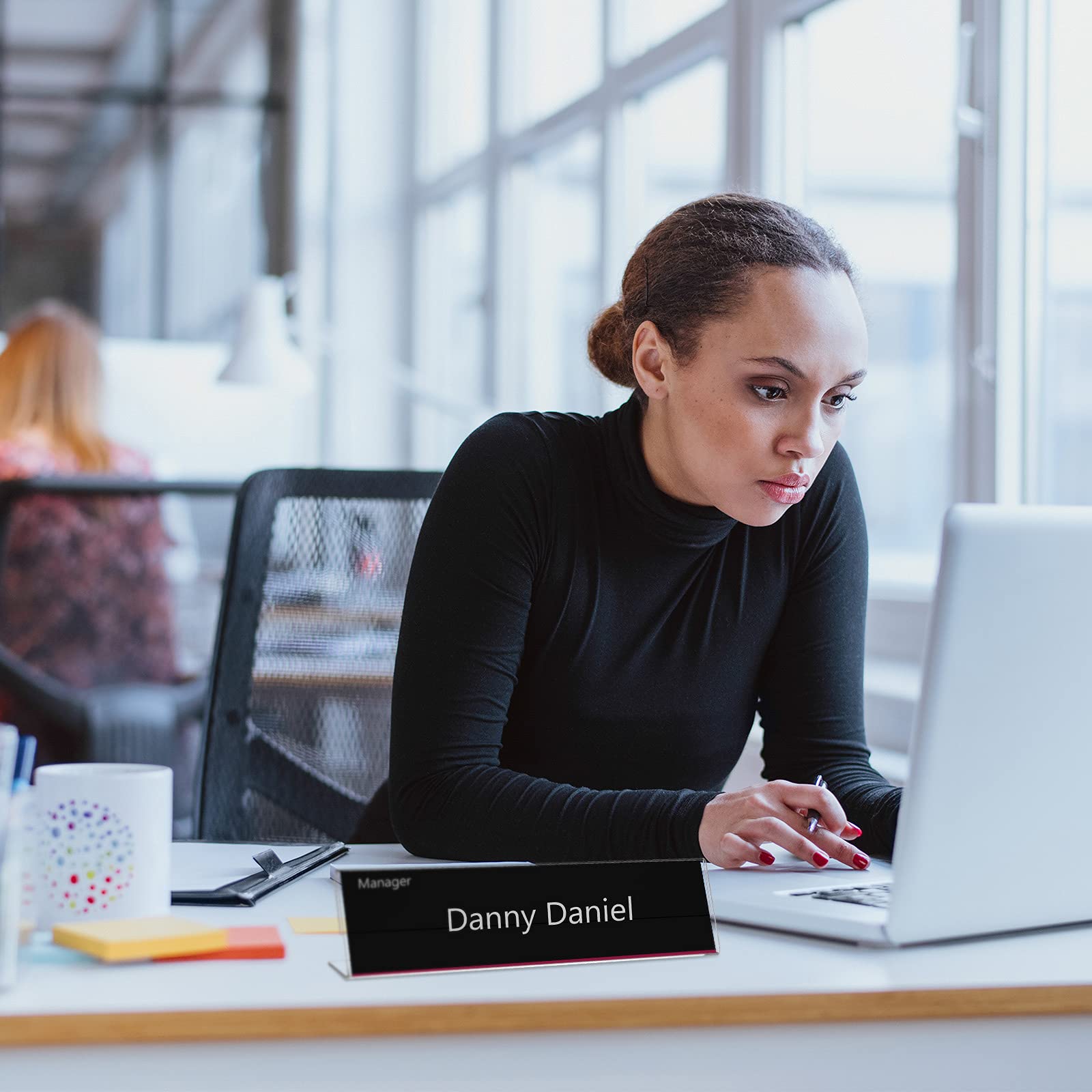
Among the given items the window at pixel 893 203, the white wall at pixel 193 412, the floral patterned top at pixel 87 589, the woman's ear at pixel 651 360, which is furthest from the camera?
the white wall at pixel 193 412

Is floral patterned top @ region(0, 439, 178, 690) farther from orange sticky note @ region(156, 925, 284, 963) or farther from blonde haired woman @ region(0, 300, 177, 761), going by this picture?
orange sticky note @ region(156, 925, 284, 963)

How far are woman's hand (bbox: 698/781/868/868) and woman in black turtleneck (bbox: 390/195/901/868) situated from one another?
0.02 m

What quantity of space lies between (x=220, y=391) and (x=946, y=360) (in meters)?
3.31

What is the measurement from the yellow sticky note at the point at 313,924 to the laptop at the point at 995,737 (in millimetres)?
288

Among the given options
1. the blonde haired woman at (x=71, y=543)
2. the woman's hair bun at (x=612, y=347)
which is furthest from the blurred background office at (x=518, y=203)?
the woman's hair bun at (x=612, y=347)

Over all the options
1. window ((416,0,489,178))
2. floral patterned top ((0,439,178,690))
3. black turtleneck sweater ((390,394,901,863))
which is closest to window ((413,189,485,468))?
window ((416,0,489,178))

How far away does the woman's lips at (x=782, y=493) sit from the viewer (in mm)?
1284

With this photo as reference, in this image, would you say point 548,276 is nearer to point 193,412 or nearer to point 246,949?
point 193,412

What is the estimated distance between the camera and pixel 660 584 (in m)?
1.40

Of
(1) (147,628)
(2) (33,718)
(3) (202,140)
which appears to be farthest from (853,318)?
(3) (202,140)

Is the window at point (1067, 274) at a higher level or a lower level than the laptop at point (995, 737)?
higher

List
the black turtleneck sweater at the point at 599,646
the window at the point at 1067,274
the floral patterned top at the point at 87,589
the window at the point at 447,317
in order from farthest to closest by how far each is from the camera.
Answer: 1. the window at the point at 447,317
2. the floral patterned top at the point at 87,589
3. the window at the point at 1067,274
4. the black turtleneck sweater at the point at 599,646

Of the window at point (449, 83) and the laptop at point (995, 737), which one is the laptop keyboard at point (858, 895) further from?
the window at point (449, 83)

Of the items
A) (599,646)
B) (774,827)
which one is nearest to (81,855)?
(774,827)
